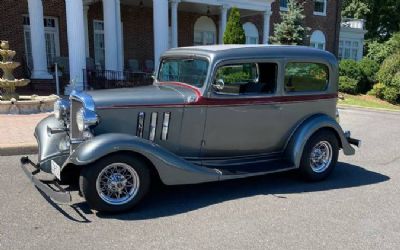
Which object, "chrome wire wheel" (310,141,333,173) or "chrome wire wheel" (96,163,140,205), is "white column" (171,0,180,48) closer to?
"chrome wire wheel" (310,141,333,173)

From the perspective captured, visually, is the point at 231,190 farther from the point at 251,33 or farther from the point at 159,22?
the point at 251,33

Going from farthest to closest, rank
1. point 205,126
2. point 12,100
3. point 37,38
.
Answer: point 37,38 → point 12,100 → point 205,126

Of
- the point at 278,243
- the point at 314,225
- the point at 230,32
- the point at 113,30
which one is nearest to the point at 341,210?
the point at 314,225

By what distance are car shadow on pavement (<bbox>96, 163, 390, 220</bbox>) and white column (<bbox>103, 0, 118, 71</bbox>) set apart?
10.2 m

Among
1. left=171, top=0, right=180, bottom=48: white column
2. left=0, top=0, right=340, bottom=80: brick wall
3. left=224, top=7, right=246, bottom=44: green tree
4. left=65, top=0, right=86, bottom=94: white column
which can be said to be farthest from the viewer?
left=171, top=0, right=180, bottom=48: white column

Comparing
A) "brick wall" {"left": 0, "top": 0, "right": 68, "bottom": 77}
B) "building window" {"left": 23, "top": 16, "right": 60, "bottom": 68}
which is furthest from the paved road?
"building window" {"left": 23, "top": 16, "right": 60, "bottom": 68}

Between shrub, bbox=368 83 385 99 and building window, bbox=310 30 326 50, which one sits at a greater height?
building window, bbox=310 30 326 50

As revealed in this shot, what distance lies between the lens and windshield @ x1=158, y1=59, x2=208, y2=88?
4.91 meters

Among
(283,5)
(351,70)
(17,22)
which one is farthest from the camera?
(283,5)

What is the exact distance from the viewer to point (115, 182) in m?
4.27

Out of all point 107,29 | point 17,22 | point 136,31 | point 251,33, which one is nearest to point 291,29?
point 251,33

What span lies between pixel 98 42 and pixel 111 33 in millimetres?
2877

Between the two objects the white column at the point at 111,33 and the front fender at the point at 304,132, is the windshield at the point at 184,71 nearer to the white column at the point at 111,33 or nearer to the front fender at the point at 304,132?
the front fender at the point at 304,132

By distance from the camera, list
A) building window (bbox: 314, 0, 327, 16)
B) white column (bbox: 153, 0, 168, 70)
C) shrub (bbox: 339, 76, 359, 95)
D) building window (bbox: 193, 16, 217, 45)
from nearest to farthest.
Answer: white column (bbox: 153, 0, 168, 70) → building window (bbox: 193, 16, 217, 45) → shrub (bbox: 339, 76, 359, 95) → building window (bbox: 314, 0, 327, 16)
